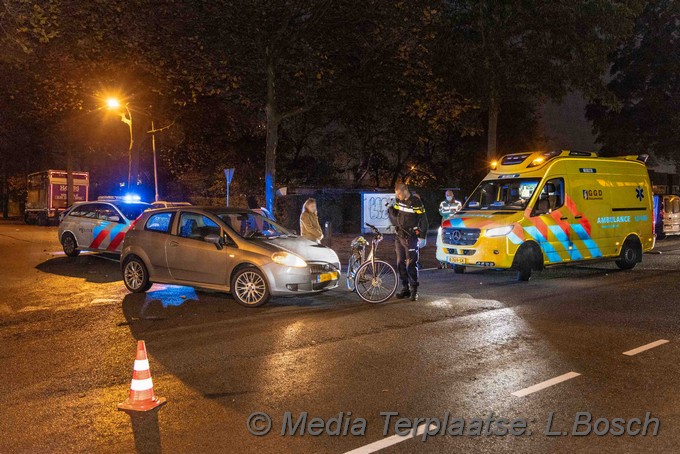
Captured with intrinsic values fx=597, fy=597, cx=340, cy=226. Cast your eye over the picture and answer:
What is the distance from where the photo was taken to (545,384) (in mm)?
5453

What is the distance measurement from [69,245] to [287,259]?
31.0 feet

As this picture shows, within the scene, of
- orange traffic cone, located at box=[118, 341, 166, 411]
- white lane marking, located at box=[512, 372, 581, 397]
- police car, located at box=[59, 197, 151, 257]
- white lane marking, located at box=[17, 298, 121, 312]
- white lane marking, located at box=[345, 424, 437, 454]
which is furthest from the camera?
police car, located at box=[59, 197, 151, 257]

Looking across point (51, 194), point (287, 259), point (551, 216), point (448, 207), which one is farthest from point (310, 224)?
point (51, 194)

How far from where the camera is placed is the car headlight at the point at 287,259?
9.10 m

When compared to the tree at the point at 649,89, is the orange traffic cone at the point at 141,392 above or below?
below

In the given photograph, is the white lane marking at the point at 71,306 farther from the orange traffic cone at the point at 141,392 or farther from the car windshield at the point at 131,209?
the car windshield at the point at 131,209

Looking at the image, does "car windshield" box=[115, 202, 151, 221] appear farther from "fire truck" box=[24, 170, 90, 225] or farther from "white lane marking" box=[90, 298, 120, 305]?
"fire truck" box=[24, 170, 90, 225]

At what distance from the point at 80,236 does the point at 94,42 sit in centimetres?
506

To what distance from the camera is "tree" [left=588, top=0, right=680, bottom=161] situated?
3788 centimetres

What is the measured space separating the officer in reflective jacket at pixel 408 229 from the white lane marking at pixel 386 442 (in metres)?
5.27

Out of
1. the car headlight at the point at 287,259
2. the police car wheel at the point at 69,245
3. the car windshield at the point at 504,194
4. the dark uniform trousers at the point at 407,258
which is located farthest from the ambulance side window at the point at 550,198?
the police car wheel at the point at 69,245

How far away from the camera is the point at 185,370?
5934 millimetres

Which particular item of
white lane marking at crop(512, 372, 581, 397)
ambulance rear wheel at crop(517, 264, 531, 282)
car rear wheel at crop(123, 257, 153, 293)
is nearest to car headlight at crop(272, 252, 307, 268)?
car rear wheel at crop(123, 257, 153, 293)

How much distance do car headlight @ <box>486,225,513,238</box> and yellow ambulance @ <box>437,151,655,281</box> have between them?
19 millimetres
